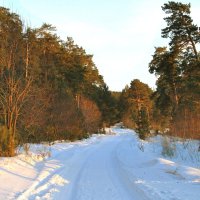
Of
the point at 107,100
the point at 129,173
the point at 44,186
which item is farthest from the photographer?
the point at 107,100

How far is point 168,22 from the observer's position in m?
31.8

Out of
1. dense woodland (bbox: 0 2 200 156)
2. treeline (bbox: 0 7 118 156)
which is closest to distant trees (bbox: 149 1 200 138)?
dense woodland (bbox: 0 2 200 156)

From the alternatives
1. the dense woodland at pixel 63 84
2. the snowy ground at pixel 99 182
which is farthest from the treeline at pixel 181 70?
the snowy ground at pixel 99 182

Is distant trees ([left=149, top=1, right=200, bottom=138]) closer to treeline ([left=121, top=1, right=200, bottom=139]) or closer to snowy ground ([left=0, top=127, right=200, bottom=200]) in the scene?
treeline ([left=121, top=1, right=200, bottom=139])

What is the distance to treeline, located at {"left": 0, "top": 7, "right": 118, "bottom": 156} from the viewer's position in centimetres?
1812

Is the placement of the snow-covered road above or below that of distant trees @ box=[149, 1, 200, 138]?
below

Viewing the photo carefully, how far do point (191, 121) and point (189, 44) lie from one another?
387 inches

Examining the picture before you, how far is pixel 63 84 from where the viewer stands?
38375 millimetres

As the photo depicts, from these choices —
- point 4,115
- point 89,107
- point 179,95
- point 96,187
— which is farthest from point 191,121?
point 89,107

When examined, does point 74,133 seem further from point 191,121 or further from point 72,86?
point 191,121

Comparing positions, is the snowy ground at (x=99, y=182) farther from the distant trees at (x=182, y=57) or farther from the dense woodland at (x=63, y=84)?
the distant trees at (x=182, y=57)

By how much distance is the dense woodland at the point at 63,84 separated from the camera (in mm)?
18234

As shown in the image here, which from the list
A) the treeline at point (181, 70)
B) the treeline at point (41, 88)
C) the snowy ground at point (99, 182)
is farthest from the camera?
the treeline at point (181, 70)

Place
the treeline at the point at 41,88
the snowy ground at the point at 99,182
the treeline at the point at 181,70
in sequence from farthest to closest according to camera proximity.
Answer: the treeline at the point at 181,70 < the treeline at the point at 41,88 < the snowy ground at the point at 99,182
